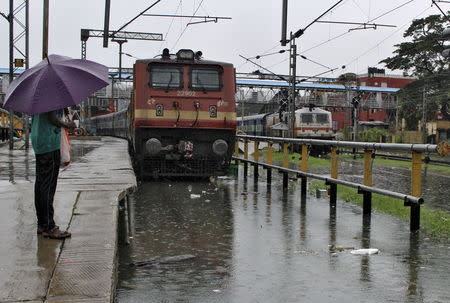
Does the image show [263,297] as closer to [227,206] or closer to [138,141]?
[227,206]

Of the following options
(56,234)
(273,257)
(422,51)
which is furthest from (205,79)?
(422,51)

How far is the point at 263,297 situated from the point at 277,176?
38.1ft

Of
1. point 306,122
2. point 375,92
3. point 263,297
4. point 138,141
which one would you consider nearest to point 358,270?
point 263,297

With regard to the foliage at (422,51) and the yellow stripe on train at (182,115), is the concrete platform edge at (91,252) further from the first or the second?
the foliage at (422,51)

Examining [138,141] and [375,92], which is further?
[375,92]

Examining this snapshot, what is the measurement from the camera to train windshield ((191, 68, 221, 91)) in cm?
1407

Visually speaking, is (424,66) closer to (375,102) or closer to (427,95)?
(427,95)

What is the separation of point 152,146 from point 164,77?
1.71 m

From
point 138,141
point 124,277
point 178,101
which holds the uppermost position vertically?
point 178,101

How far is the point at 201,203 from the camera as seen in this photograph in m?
10.1

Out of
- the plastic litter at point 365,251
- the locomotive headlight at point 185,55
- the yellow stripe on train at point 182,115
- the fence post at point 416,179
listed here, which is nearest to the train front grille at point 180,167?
the yellow stripe on train at point 182,115

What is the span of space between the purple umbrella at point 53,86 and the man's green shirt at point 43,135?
22 centimetres

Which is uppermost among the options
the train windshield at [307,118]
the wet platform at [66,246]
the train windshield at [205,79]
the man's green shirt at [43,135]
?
the train windshield at [205,79]

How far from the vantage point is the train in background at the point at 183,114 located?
45.0 feet
